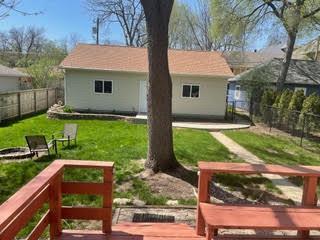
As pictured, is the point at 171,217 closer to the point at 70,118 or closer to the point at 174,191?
the point at 174,191

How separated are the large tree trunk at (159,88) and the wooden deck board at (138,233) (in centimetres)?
339

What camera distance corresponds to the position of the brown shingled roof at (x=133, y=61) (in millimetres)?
19594

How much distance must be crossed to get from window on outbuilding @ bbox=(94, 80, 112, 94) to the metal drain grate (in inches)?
599

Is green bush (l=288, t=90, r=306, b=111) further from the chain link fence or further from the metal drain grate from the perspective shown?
the metal drain grate

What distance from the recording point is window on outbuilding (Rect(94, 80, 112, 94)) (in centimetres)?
1978

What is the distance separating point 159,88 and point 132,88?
12859 mm

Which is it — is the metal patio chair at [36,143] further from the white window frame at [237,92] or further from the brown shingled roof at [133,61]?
the white window frame at [237,92]

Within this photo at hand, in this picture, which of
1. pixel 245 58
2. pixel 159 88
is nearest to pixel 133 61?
pixel 159 88

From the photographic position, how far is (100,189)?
11.6ft

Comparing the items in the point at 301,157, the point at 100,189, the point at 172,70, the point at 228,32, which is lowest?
the point at 301,157

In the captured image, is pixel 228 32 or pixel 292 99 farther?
pixel 228 32

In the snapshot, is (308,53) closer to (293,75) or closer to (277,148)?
(293,75)

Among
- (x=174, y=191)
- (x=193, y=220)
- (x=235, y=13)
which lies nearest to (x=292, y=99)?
(x=235, y=13)

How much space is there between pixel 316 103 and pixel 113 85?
11.0 metres
